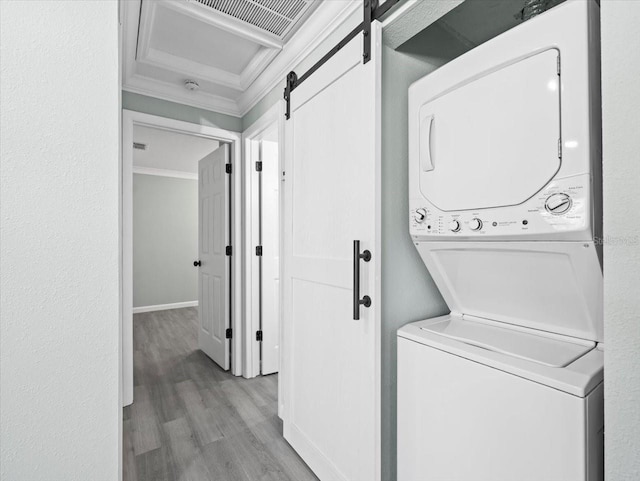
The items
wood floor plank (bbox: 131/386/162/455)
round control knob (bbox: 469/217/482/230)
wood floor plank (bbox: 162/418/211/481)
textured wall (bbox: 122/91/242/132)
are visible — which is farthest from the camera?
textured wall (bbox: 122/91/242/132)

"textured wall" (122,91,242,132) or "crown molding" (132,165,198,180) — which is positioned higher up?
"crown molding" (132,165,198,180)

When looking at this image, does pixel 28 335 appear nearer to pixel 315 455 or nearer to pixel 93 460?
pixel 93 460

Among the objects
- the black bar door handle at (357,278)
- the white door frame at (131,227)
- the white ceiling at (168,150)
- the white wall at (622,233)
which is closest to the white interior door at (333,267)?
the black bar door handle at (357,278)

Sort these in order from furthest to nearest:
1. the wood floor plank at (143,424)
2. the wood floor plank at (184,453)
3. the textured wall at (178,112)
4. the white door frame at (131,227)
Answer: the textured wall at (178,112) → the white door frame at (131,227) → the wood floor plank at (143,424) → the wood floor plank at (184,453)

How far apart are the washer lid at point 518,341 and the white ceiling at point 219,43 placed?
1.51 meters

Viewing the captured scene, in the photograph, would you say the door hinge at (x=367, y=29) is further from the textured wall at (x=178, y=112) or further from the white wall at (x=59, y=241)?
the textured wall at (x=178, y=112)

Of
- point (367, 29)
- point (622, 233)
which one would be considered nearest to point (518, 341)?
point (622, 233)

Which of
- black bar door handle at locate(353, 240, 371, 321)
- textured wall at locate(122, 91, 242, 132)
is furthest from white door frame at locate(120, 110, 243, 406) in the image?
black bar door handle at locate(353, 240, 371, 321)

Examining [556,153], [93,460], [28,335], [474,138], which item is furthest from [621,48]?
[93,460]

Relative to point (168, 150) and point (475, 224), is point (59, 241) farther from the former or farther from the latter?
point (168, 150)

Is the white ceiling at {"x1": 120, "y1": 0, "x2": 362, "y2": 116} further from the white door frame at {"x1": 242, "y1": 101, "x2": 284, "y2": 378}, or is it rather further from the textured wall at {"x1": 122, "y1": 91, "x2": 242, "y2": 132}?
the white door frame at {"x1": 242, "y1": 101, "x2": 284, "y2": 378}

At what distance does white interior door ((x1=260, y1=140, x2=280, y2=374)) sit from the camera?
2902 millimetres

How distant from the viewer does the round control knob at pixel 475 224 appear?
42.1 inches

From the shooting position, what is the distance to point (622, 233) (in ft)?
2.01
